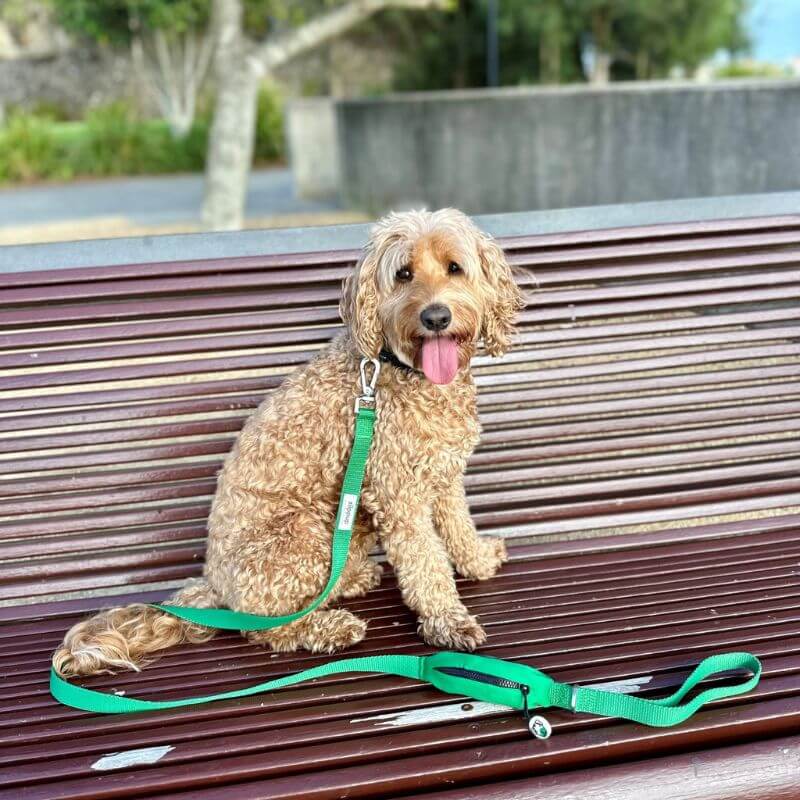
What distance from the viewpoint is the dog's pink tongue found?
2.36 meters

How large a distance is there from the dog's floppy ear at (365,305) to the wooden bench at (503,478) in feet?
1.36

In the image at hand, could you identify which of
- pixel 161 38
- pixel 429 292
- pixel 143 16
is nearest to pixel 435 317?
pixel 429 292

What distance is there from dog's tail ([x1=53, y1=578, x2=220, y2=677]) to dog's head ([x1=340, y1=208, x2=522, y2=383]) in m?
0.93

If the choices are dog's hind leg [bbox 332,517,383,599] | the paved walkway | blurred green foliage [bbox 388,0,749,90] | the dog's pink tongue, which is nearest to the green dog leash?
dog's hind leg [bbox 332,517,383,599]

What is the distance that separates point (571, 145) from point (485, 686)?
9.00 m

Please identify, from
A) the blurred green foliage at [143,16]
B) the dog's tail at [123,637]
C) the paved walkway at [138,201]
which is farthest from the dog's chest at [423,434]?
the blurred green foliage at [143,16]

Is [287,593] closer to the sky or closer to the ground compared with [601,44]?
closer to the ground

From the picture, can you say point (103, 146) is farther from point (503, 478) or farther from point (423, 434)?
point (423, 434)

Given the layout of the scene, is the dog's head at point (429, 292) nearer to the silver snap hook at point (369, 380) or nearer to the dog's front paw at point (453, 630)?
the silver snap hook at point (369, 380)

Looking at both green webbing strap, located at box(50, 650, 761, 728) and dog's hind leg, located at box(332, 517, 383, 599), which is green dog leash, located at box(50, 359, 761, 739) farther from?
dog's hind leg, located at box(332, 517, 383, 599)

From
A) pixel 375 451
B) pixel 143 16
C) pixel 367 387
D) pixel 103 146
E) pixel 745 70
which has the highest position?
pixel 143 16

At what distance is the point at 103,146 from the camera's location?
22.4 meters

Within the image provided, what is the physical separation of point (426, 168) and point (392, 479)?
10873 millimetres

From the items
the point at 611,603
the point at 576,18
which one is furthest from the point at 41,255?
the point at 576,18
